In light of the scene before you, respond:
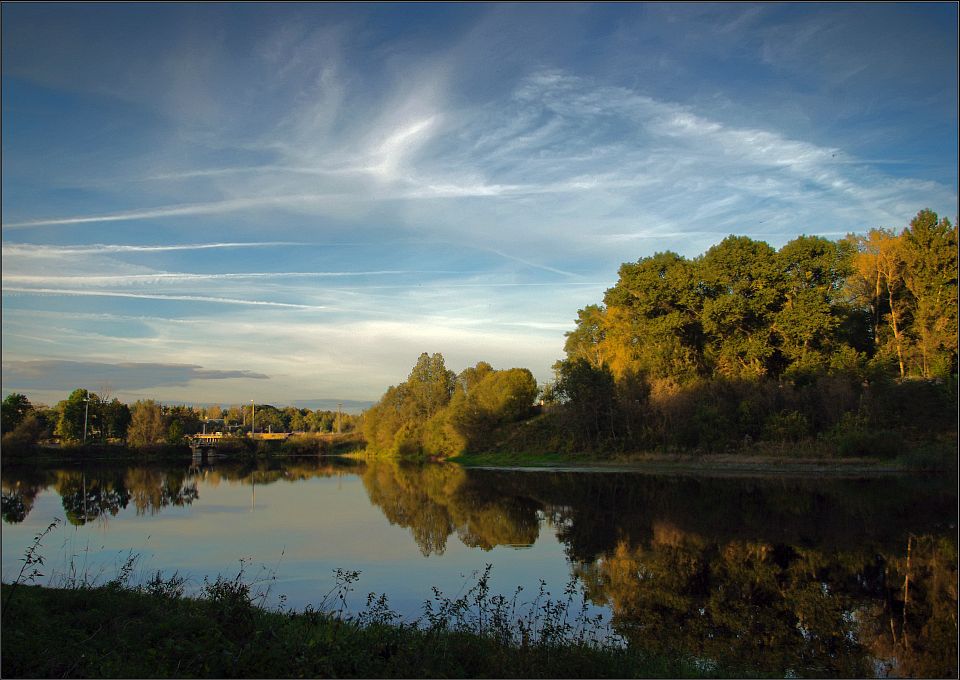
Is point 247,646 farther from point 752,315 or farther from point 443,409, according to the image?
point 443,409

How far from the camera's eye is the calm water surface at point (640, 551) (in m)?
11.1

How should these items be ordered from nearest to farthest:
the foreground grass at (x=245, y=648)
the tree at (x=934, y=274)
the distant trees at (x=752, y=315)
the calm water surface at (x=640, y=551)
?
the foreground grass at (x=245, y=648)
the calm water surface at (x=640, y=551)
the tree at (x=934, y=274)
the distant trees at (x=752, y=315)

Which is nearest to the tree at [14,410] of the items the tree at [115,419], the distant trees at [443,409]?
the tree at [115,419]

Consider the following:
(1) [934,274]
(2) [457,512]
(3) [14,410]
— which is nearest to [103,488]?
(2) [457,512]

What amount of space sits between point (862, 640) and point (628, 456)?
3950 centimetres

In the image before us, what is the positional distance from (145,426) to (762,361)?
67007 millimetres

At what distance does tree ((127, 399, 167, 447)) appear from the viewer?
76.1 m

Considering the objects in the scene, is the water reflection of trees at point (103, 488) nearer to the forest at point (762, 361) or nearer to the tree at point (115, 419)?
the tree at point (115, 419)

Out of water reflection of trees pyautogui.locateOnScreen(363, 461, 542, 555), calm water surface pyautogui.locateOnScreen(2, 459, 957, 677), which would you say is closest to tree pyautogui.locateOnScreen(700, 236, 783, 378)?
calm water surface pyautogui.locateOnScreen(2, 459, 957, 677)

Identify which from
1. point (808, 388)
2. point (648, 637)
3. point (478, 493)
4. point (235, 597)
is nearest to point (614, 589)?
point (648, 637)

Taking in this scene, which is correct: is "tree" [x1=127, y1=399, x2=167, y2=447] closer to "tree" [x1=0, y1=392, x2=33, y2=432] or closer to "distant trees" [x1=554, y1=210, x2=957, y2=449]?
"tree" [x1=0, y1=392, x2=33, y2=432]

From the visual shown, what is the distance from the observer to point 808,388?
44375 millimetres

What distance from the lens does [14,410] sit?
64.4 m

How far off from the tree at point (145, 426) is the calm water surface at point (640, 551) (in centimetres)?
4195
